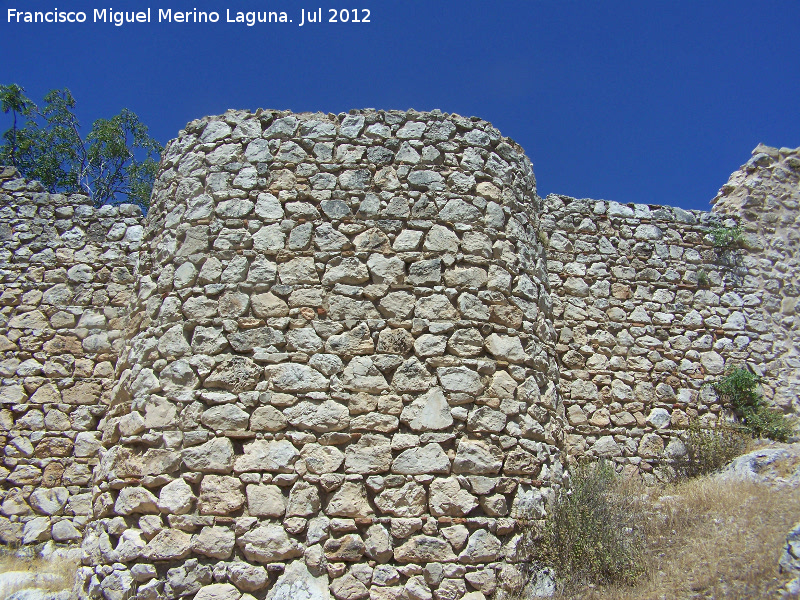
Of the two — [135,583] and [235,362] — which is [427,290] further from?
[135,583]

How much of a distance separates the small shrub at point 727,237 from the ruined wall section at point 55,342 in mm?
7839

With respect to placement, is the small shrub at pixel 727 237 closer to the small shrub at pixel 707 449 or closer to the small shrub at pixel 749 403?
the small shrub at pixel 749 403

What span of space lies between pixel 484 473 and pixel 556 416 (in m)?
1.22

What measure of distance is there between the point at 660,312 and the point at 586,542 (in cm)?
405

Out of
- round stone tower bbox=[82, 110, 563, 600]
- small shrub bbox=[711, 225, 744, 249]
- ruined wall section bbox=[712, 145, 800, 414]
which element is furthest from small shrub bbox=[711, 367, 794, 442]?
round stone tower bbox=[82, 110, 563, 600]

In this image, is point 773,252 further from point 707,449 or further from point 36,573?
point 36,573

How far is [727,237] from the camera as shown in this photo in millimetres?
8812

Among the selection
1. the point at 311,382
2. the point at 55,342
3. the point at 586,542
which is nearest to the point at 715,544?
the point at 586,542

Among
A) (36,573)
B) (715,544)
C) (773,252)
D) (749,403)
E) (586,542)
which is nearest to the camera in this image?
(586,542)

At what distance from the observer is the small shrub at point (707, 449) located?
750 cm

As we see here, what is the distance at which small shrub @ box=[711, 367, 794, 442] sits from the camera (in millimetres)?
7945

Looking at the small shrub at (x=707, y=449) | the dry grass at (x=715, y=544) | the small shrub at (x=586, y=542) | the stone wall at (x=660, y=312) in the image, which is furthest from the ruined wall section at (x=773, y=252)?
the small shrub at (x=586, y=542)

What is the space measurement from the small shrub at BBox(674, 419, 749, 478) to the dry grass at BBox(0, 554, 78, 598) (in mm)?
6823

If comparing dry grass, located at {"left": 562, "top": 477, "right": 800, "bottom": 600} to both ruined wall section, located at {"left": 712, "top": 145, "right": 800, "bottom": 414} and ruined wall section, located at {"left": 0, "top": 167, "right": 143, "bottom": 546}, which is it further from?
ruined wall section, located at {"left": 0, "top": 167, "right": 143, "bottom": 546}
